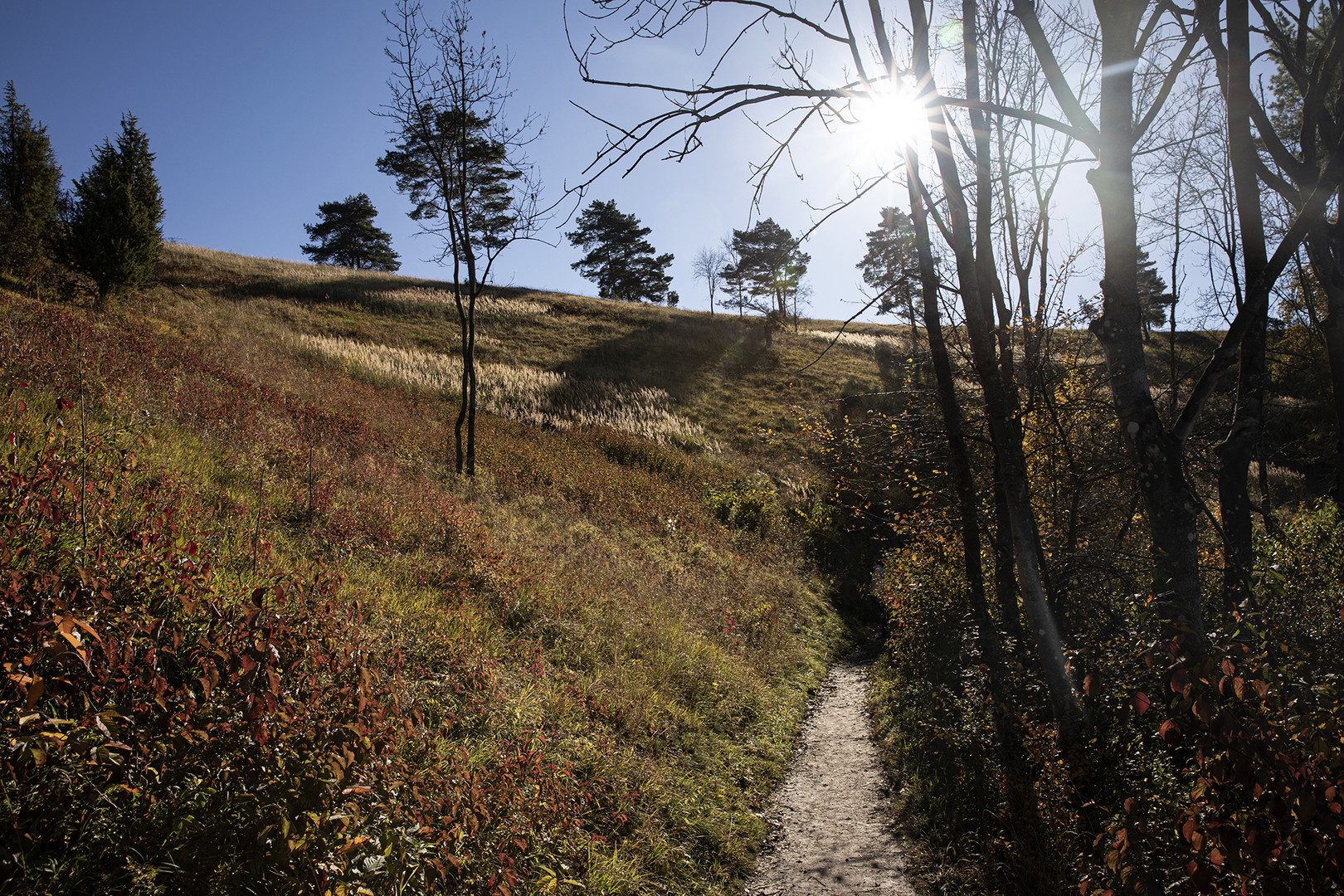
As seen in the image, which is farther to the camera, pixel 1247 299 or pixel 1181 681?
pixel 1247 299

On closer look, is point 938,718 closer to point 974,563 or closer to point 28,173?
point 974,563

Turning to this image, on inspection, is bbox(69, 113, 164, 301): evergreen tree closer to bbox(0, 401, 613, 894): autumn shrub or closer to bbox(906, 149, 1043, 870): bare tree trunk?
bbox(0, 401, 613, 894): autumn shrub

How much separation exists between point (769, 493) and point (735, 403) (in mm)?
10658

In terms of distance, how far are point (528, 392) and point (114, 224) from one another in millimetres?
13583

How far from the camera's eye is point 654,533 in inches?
522

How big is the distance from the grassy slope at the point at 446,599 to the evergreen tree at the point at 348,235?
138 ft

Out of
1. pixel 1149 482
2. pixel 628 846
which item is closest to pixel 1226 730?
pixel 1149 482

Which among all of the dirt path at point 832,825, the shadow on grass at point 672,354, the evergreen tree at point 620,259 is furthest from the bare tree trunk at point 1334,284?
the evergreen tree at point 620,259

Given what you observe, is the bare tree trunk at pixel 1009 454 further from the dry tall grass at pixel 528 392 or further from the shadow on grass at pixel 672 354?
the shadow on grass at pixel 672 354

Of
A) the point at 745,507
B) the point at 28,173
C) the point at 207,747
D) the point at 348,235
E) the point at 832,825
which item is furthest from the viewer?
the point at 348,235

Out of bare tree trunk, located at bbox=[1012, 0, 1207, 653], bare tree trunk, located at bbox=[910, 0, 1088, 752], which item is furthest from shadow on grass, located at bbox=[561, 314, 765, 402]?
bare tree trunk, located at bbox=[1012, 0, 1207, 653]

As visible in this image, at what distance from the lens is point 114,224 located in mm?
19078

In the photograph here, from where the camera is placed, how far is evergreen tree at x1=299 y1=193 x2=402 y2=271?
53.8 m

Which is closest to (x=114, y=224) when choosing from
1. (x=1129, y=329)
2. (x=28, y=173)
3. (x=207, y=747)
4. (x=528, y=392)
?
(x=28, y=173)
